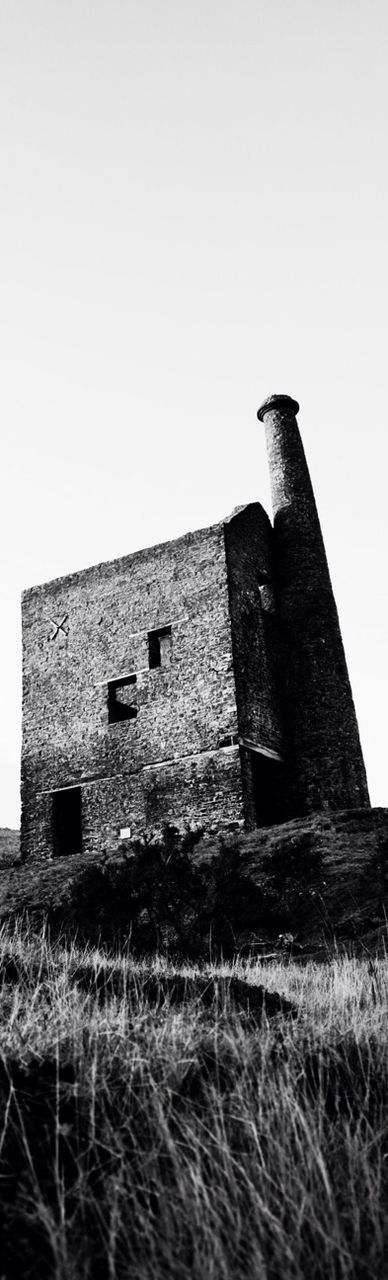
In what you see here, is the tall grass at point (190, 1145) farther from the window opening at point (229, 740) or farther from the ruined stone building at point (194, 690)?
the ruined stone building at point (194, 690)

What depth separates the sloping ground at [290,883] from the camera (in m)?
10.1

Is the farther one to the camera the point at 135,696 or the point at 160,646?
the point at 160,646

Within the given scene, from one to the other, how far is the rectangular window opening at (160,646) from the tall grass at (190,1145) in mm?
14503

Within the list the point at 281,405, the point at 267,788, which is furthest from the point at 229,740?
the point at 281,405

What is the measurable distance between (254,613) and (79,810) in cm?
612

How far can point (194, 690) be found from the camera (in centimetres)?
1875

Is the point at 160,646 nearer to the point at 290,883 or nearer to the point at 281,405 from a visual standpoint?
the point at 281,405

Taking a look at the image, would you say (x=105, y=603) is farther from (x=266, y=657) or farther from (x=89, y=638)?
(x=266, y=657)

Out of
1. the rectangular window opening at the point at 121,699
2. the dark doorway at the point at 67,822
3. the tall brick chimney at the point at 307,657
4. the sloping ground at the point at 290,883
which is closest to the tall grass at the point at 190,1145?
the sloping ground at the point at 290,883

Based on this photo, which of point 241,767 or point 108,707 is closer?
point 241,767


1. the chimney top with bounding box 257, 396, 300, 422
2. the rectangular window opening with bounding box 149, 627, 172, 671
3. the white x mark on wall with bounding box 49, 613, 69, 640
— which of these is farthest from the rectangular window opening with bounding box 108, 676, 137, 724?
the chimney top with bounding box 257, 396, 300, 422

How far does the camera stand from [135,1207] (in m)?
3.03

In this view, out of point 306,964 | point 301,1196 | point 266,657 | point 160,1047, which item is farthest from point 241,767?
point 301,1196

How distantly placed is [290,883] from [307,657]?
8.93 m
